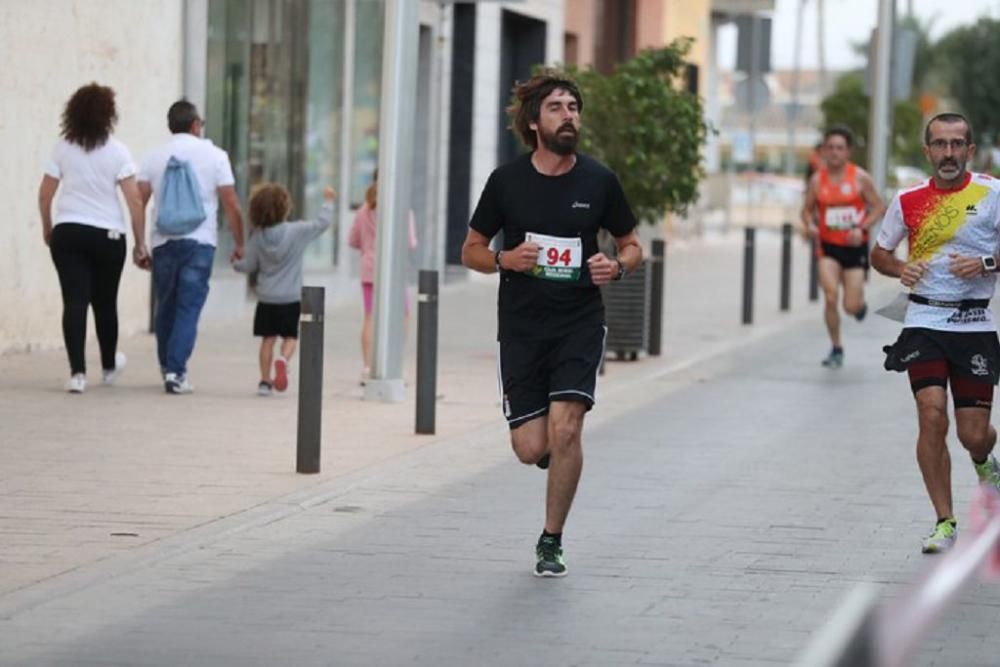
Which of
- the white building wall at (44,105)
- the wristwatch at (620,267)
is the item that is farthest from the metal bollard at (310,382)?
the white building wall at (44,105)

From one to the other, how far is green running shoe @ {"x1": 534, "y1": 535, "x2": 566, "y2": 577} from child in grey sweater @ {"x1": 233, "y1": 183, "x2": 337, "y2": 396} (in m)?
6.56

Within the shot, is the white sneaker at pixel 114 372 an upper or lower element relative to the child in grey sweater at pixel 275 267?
lower

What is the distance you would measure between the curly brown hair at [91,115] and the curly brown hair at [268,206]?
1053 millimetres

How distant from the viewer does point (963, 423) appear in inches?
355

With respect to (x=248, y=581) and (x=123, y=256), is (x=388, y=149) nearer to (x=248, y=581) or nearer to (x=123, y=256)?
(x=123, y=256)

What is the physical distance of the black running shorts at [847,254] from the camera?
18.3 metres

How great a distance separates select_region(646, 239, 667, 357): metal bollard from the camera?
1891 cm

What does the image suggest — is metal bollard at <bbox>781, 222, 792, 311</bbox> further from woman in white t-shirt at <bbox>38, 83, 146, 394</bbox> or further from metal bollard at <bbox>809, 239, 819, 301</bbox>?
woman in white t-shirt at <bbox>38, 83, 146, 394</bbox>

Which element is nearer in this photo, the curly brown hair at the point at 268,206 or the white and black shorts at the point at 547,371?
the white and black shorts at the point at 547,371

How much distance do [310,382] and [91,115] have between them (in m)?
4.19

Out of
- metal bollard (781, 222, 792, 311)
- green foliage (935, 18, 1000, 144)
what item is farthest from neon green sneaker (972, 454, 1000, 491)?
green foliage (935, 18, 1000, 144)

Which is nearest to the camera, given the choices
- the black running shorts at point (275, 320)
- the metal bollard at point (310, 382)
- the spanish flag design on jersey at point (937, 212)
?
the spanish flag design on jersey at point (937, 212)

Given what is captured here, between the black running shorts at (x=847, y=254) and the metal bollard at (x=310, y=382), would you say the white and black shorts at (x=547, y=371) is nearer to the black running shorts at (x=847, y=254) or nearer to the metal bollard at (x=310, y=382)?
the metal bollard at (x=310, y=382)

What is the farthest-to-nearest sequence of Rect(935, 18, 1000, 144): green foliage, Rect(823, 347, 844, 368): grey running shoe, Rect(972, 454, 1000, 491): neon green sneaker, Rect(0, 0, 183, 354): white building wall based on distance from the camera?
Rect(935, 18, 1000, 144): green foliage
Rect(823, 347, 844, 368): grey running shoe
Rect(0, 0, 183, 354): white building wall
Rect(972, 454, 1000, 491): neon green sneaker
